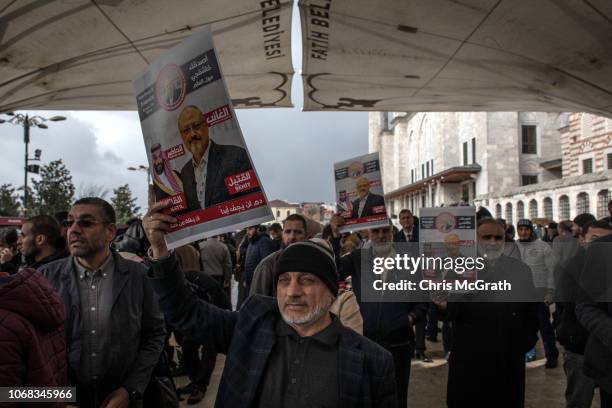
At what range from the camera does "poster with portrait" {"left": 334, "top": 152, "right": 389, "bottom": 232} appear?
17.2ft

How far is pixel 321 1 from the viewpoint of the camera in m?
5.32

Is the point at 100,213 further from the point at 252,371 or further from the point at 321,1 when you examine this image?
the point at 321,1

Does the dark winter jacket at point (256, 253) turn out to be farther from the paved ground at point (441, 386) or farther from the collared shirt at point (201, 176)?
the collared shirt at point (201, 176)

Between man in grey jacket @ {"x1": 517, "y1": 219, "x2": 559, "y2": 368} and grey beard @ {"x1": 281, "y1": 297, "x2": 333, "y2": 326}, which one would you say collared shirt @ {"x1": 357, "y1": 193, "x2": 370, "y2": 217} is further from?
grey beard @ {"x1": 281, "y1": 297, "x2": 333, "y2": 326}

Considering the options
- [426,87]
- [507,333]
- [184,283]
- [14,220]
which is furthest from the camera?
[14,220]

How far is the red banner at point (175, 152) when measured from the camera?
79.0 inches

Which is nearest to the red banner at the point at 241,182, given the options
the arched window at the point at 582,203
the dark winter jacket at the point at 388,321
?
the dark winter jacket at the point at 388,321

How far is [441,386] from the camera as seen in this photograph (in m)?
5.80

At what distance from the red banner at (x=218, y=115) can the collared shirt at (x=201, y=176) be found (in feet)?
0.42

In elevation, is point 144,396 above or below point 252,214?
below

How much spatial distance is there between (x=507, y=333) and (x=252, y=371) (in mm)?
2425

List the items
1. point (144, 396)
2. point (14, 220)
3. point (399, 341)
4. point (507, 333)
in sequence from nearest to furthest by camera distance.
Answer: point (144, 396) < point (507, 333) < point (399, 341) < point (14, 220)

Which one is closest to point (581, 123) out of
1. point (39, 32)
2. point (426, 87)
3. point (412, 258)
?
point (426, 87)

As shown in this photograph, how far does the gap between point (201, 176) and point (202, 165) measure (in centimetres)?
5
